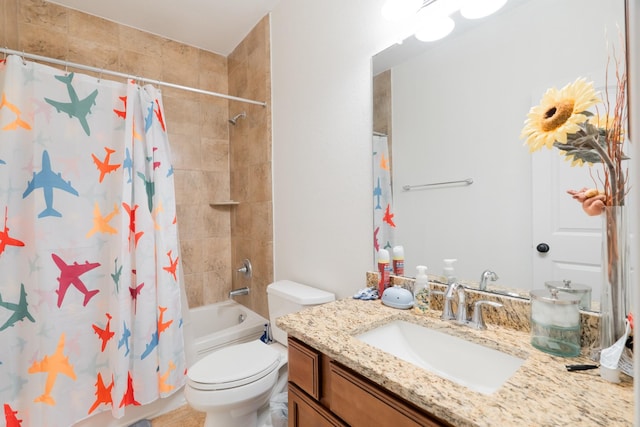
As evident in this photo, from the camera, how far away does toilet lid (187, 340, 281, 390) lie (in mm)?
1276

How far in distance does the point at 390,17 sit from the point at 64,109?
5.28 feet

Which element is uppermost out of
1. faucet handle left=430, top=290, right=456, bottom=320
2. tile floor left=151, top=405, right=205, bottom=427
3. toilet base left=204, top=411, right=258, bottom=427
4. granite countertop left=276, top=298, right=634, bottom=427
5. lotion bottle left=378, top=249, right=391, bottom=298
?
lotion bottle left=378, top=249, right=391, bottom=298

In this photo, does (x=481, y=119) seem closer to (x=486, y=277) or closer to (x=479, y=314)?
(x=486, y=277)

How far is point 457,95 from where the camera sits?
1069 millimetres

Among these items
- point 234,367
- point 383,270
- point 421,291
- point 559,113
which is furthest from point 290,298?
point 559,113

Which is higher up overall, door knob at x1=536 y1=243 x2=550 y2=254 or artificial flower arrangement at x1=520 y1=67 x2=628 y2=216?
artificial flower arrangement at x1=520 y1=67 x2=628 y2=216

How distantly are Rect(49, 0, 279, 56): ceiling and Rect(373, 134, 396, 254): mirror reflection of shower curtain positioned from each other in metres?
1.39

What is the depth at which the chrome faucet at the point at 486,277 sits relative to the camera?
98 centimetres

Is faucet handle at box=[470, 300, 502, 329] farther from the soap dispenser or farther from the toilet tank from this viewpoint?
the toilet tank

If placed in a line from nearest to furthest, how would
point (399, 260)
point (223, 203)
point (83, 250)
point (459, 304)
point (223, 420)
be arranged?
point (459, 304) → point (399, 260) → point (223, 420) → point (83, 250) → point (223, 203)

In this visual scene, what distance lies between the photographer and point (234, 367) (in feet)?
4.50

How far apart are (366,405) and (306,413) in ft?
0.99

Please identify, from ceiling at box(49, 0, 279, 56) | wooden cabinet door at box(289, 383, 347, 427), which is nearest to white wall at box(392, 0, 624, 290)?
wooden cabinet door at box(289, 383, 347, 427)

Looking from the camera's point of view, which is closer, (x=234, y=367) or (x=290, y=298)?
(x=234, y=367)
